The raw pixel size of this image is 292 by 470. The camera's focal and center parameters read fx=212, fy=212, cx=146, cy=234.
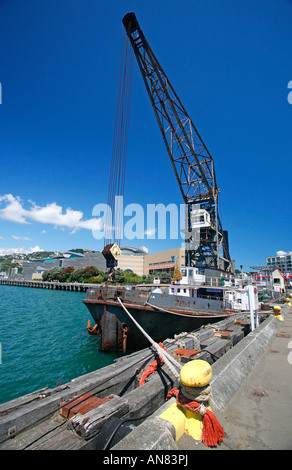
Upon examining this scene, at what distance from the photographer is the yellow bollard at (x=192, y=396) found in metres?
2.07

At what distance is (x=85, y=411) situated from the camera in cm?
256

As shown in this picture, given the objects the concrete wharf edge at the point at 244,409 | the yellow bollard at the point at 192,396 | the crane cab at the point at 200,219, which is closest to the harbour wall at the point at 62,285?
the crane cab at the point at 200,219

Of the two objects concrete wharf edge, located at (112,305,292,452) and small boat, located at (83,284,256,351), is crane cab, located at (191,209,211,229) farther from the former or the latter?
concrete wharf edge, located at (112,305,292,452)

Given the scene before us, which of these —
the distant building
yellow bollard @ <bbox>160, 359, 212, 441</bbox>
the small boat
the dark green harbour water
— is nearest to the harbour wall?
the distant building

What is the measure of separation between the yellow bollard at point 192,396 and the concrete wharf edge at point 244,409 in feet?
0.24

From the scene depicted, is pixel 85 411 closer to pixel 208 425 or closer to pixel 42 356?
pixel 208 425

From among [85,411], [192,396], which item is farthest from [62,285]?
[192,396]

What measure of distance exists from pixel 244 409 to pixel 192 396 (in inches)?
38.9

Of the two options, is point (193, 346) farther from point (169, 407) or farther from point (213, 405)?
point (169, 407)

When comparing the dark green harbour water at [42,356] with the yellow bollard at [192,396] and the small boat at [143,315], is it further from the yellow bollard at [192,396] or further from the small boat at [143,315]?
the yellow bollard at [192,396]

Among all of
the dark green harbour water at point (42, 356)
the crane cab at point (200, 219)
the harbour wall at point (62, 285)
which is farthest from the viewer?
the harbour wall at point (62, 285)

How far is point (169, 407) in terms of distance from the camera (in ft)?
7.52

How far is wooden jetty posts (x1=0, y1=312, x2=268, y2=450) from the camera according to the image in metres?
2.18

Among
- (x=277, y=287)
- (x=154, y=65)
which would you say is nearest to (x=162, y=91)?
(x=154, y=65)
